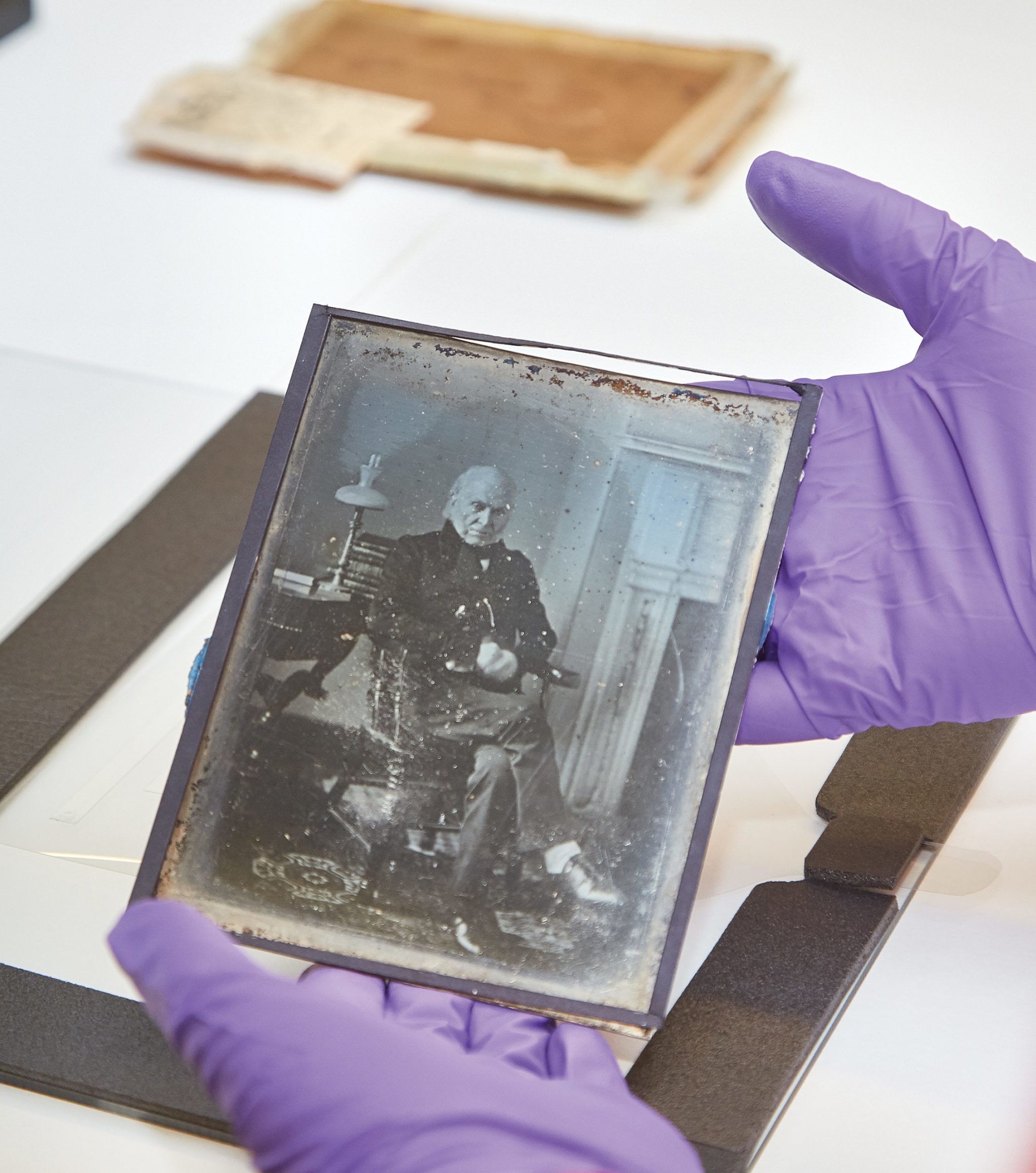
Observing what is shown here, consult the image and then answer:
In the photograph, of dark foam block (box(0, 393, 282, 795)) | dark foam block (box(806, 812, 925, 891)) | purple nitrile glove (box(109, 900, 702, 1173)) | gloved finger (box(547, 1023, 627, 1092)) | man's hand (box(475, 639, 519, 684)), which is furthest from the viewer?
dark foam block (box(0, 393, 282, 795))

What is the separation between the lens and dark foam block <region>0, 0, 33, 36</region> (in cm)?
309

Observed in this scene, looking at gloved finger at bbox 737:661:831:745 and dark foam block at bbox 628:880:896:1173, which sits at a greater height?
gloved finger at bbox 737:661:831:745

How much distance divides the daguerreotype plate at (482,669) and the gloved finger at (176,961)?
10 centimetres

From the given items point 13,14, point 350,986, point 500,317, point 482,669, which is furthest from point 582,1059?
point 13,14

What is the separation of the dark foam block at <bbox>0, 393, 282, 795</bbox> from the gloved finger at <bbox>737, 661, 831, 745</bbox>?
87cm

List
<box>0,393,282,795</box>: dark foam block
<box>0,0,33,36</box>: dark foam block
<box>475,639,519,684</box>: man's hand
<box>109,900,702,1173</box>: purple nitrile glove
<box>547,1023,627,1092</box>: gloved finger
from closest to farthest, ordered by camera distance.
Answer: <box>109,900,702,1173</box>: purple nitrile glove, <box>547,1023,627,1092</box>: gloved finger, <box>475,639,519,684</box>: man's hand, <box>0,393,282,795</box>: dark foam block, <box>0,0,33,36</box>: dark foam block

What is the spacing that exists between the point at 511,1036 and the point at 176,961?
1.01ft

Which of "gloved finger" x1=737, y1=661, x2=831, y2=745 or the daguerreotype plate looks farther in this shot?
"gloved finger" x1=737, y1=661, x2=831, y2=745

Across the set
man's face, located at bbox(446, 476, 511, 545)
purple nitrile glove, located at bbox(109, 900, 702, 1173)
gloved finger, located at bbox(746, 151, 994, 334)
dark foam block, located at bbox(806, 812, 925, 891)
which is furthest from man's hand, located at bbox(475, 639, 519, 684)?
gloved finger, located at bbox(746, 151, 994, 334)

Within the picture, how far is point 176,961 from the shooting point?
97 cm

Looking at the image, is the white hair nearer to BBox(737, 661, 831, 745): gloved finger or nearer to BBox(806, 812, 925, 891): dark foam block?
BBox(737, 661, 831, 745): gloved finger

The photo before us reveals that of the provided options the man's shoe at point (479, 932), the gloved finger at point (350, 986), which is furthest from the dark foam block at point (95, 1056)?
the man's shoe at point (479, 932)

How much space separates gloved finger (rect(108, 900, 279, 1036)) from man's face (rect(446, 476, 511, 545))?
0.43 metres

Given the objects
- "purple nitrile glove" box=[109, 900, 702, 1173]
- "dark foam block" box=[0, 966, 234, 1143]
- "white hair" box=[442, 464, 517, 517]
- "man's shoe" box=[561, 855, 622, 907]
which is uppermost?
"white hair" box=[442, 464, 517, 517]
